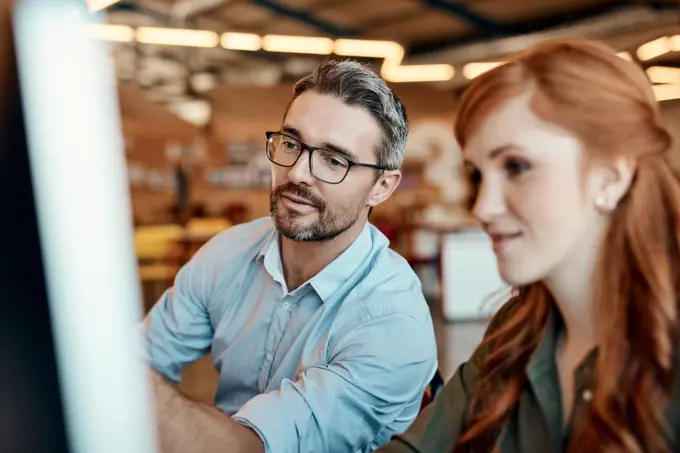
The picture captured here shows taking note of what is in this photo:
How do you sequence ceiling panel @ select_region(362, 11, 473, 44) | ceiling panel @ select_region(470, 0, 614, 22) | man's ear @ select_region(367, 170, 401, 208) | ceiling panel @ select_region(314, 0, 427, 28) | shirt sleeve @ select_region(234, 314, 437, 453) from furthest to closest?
1. ceiling panel @ select_region(362, 11, 473, 44)
2. ceiling panel @ select_region(314, 0, 427, 28)
3. ceiling panel @ select_region(470, 0, 614, 22)
4. man's ear @ select_region(367, 170, 401, 208)
5. shirt sleeve @ select_region(234, 314, 437, 453)

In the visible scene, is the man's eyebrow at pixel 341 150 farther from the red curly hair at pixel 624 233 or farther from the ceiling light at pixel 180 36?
the ceiling light at pixel 180 36

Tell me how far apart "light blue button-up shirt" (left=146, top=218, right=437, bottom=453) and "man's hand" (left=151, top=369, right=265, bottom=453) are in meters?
0.04

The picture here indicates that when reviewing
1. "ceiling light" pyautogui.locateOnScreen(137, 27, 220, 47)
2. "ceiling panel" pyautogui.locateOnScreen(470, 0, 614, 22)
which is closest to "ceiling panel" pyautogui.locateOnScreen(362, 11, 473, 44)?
"ceiling panel" pyautogui.locateOnScreen(470, 0, 614, 22)

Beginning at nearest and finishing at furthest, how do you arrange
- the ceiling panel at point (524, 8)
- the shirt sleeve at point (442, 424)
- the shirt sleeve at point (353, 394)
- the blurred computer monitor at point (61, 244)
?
the blurred computer monitor at point (61, 244) → the shirt sleeve at point (442, 424) → the shirt sleeve at point (353, 394) → the ceiling panel at point (524, 8)

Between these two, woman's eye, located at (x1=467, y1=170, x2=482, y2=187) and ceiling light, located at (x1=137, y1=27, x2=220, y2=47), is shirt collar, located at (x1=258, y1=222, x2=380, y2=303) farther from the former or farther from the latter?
ceiling light, located at (x1=137, y1=27, x2=220, y2=47)

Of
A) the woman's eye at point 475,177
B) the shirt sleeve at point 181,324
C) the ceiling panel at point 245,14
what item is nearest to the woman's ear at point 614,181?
the woman's eye at point 475,177

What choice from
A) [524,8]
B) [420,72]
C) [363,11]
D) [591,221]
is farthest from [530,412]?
[363,11]

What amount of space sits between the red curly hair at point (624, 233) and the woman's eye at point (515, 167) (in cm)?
6

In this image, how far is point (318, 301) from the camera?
1.44 metres

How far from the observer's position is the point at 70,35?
13.4 inches

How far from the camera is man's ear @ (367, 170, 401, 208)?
156 cm

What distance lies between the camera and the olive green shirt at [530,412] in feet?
2.85

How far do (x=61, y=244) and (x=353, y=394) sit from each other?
989 mm

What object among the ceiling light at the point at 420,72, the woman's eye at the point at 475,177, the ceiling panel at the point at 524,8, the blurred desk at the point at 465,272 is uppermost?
the ceiling panel at the point at 524,8
